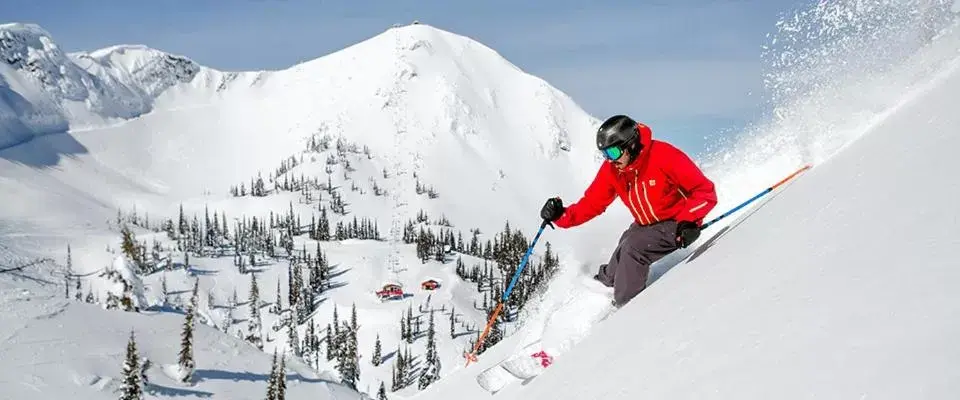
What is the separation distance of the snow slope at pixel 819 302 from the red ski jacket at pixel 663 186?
0.43 metres

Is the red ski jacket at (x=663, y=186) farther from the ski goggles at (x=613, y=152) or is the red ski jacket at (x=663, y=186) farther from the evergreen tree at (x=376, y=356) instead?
the evergreen tree at (x=376, y=356)

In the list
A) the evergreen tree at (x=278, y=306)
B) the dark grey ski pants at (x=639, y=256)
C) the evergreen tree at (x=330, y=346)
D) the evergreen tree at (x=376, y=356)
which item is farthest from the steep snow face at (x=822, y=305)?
the evergreen tree at (x=278, y=306)

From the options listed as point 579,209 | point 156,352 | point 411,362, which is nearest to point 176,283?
point 411,362

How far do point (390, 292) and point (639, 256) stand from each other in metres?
125

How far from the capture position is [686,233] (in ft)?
18.9

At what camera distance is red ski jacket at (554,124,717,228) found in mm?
6137

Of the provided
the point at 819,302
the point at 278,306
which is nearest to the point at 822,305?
the point at 819,302

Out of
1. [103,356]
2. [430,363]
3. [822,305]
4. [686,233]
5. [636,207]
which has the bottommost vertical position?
[430,363]

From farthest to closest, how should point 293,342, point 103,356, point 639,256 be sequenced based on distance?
point 293,342 < point 103,356 < point 639,256

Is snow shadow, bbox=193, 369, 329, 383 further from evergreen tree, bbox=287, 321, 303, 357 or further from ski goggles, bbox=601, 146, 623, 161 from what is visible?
evergreen tree, bbox=287, 321, 303, 357

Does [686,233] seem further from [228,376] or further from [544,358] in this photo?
[228,376]

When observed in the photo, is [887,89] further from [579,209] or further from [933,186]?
[933,186]

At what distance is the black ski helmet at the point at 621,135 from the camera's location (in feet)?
20.7

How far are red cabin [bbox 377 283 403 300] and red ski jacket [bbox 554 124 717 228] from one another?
410 feet
